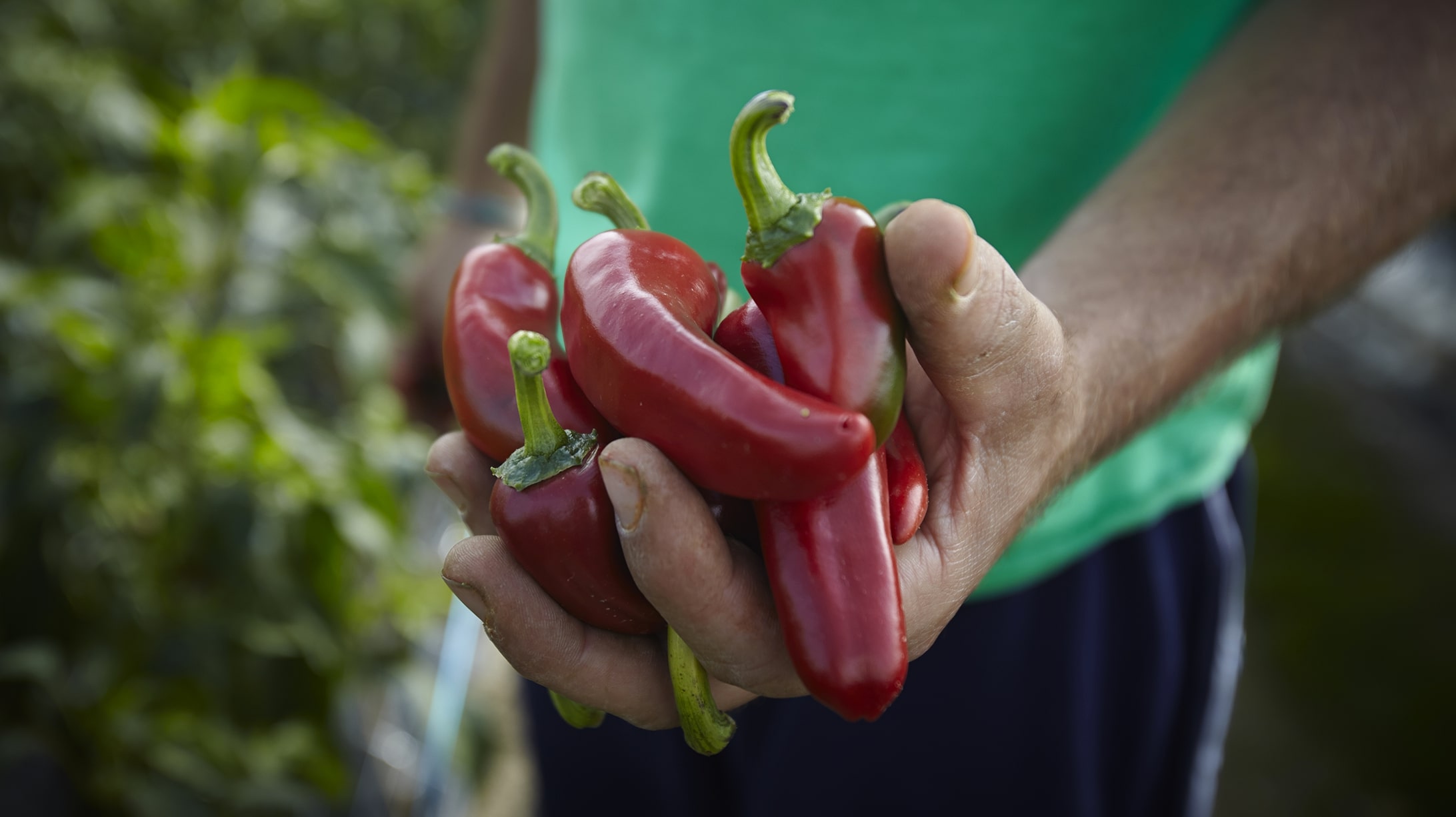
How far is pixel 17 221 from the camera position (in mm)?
3115

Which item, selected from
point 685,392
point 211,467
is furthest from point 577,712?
point 211,467

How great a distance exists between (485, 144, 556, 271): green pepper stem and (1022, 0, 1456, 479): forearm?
0.56 m

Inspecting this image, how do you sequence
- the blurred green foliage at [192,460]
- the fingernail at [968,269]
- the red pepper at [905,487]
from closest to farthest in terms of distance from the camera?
1. the fingernail at [968,269]
2. the red pepper at [905,487]
3. the blurred green foliage at [192,460]

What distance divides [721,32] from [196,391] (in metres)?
1.45

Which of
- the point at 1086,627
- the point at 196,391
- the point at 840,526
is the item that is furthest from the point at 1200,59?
the point at 196,391

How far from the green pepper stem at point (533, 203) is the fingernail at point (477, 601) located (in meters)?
0.42

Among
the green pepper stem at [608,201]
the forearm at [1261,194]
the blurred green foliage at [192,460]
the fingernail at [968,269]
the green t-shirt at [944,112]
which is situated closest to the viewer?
the fingernail at [968,269]

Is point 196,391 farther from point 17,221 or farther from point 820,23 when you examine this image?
point 820,23

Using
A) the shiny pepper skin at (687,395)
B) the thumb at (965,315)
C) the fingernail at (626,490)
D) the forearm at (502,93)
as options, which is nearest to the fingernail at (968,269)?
the thumb at (965,315)

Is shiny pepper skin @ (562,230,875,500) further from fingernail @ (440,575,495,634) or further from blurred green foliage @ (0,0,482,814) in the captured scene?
blurred green foliage @ (0,0,482,814)

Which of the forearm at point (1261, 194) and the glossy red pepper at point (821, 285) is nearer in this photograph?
the glossy red pepper at point (821, 285)

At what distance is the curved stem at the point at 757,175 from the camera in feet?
3.08

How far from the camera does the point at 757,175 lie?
3.16 feet

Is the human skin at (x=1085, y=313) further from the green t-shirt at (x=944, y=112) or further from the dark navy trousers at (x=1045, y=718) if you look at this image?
the dark navy trousers at (x=1045, y=718)
